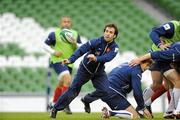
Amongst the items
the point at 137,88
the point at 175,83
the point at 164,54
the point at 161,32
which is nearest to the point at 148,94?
the point at 175,83

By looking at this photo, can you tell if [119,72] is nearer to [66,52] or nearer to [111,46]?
Answer: [111,46]

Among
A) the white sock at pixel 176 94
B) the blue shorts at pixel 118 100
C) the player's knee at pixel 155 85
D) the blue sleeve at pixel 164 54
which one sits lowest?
the blue shorts at pixel 118 100

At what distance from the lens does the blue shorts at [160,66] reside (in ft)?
34.6

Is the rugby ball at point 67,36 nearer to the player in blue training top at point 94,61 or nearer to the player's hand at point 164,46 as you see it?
the player in blue training top at point 94,61

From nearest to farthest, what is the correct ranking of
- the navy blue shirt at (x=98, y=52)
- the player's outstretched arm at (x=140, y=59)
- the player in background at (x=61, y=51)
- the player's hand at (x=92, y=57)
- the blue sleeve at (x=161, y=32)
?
the player's hand at (x=92, y=57), the navy blue shirt at (x=98, y=52), the player's outstretched arm at (x=140, y=59), the blue sleeve at (x=161, y=32), the player in background at (x=61, y=51)

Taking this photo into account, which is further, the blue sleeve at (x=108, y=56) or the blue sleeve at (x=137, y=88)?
the blue sleeve at (x=137, y=88)

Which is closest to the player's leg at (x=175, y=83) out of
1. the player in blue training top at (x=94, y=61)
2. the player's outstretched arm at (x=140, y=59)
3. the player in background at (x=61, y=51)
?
the player's outstretched arm at (x=140, y=59)

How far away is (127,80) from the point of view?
10164 millimetres

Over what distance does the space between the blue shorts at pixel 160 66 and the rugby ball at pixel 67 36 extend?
2342 millimetres

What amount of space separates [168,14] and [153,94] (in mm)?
9472

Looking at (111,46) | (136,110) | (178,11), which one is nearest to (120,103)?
(136,110)

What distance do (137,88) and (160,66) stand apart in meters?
1.09

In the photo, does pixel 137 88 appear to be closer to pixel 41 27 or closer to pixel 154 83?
pixel 154 83

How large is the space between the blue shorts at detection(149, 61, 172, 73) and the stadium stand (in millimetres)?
7016
